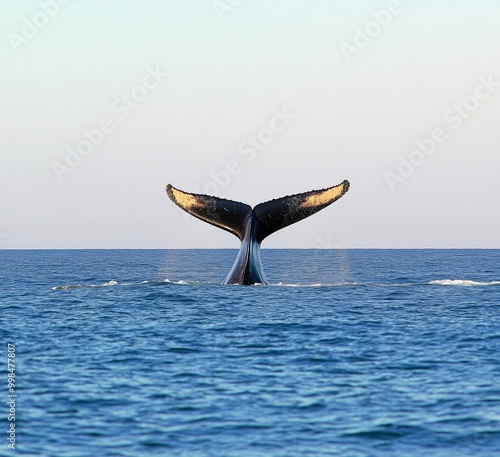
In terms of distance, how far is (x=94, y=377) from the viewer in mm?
13211

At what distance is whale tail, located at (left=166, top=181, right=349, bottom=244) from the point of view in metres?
23.8

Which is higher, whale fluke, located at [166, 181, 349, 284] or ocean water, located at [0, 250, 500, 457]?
whale fluke, located at [166, 181, 349, 284]

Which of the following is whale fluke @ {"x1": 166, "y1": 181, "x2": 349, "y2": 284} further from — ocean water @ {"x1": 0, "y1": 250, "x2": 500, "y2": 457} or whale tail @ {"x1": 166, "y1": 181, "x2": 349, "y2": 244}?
ocean water @ {"x1": 0, "y1": 250, "x2": 500, "y2": 457}

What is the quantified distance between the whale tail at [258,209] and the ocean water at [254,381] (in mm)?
2689

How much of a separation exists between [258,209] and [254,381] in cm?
1295

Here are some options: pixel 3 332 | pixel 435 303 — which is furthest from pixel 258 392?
pixel 435 303

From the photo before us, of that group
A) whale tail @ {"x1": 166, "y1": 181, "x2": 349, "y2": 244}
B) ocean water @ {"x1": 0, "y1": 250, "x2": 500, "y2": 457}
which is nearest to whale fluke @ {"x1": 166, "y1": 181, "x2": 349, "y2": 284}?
whale tail @ {"x1": 166, "y1": 181, "x2": 349, "y2": 244}

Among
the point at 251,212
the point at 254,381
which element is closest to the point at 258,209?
the point at 251,212

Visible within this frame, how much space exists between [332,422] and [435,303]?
1513cm

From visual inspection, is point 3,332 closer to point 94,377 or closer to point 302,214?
point 94,377

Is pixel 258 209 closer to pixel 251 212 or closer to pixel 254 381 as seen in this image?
pixel 251 212

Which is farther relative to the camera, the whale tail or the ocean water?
the whale tail

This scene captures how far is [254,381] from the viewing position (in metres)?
12.9

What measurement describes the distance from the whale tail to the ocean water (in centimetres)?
269
